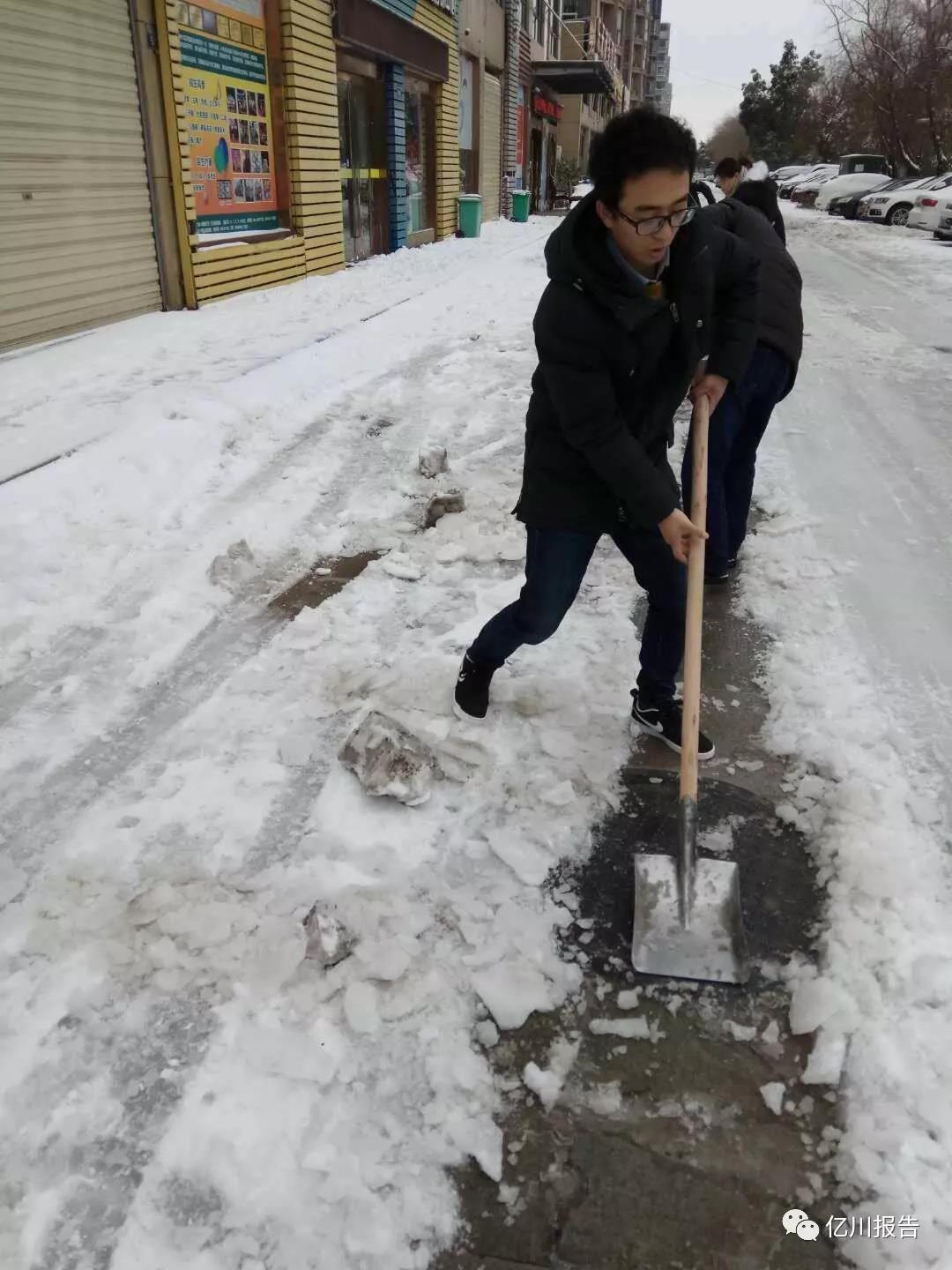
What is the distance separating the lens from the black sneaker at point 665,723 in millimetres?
2857

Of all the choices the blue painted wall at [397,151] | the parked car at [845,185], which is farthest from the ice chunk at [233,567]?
the parked car at [845,185]

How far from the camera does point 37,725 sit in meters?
2.93

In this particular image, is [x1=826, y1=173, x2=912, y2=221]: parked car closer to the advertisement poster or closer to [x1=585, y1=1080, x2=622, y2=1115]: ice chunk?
the advertisement poster

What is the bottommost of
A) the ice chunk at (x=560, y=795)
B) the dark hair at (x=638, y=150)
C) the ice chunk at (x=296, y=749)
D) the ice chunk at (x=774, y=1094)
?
the ice chunk at (x=774, y=1094)

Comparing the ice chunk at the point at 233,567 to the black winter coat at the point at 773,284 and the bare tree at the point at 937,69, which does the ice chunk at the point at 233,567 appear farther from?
the bare tree at the point at 937,69

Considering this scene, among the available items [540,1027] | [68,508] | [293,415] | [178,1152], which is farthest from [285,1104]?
[293,415]

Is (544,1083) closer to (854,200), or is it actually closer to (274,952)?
(274,952)

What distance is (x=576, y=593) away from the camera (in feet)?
9.11

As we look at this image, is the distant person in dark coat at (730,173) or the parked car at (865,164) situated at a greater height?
the parked car at (865,164)

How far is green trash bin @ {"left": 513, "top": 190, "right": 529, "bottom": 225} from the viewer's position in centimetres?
2378

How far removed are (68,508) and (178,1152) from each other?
3.18m

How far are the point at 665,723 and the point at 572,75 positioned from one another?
29.8m

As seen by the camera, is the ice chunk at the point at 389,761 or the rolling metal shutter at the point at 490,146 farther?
the rolling metal shutter at the point at 490,146

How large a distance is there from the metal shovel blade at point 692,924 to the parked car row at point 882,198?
22023mm
